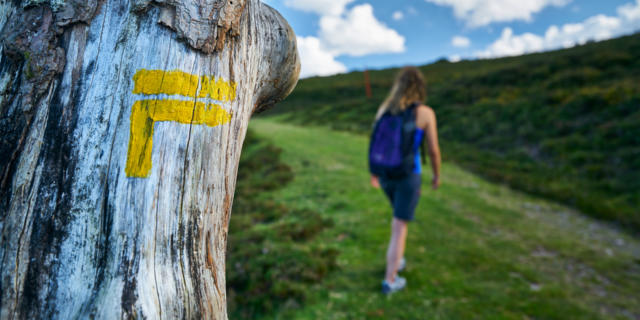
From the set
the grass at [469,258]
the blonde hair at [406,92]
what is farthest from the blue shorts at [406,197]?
the grass at [469,258]

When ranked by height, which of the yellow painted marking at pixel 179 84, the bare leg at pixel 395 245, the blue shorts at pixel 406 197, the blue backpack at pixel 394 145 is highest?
the yellow painted marking at pixel 179 84

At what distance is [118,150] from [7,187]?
37 cm

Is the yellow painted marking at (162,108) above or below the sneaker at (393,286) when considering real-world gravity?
above

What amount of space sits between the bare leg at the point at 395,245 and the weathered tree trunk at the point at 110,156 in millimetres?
3254

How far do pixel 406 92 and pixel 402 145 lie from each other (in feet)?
2.38

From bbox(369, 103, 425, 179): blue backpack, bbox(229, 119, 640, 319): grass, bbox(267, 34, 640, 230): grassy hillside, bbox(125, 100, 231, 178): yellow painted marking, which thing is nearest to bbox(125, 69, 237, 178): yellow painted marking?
bbox(125, 100, 231, 178): yellow painted marking

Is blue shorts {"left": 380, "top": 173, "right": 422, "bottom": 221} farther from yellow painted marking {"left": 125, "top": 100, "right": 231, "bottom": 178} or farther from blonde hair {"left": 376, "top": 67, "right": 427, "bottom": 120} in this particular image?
yellow painted marking {"left": 125, "top": 100, "right": 231, "bottom": 178}

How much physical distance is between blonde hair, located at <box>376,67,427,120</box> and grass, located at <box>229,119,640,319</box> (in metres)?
2.42

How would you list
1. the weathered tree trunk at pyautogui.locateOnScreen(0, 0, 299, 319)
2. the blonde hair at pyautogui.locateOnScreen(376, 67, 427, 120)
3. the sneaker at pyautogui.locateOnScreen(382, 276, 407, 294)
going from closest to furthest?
the weathered tree trunk at pyautogui.locateOnScreen(0, 0, 299, 319) < the blonde hair at pyautogui.locateOnScreen(376, 67, 427, 120) < the sneaker at pyautogui.locateOnScreen(382, 276, 407, 294)

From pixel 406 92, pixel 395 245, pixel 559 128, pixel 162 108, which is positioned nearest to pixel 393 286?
pixel 395 245

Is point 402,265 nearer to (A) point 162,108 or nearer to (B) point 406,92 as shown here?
(B) point 406,92

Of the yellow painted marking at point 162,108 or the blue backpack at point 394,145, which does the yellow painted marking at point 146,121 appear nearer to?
the yellow painted marking at point 162,108

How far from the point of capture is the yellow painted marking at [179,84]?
1267 mm

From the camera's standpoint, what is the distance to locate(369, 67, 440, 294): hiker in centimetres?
420
